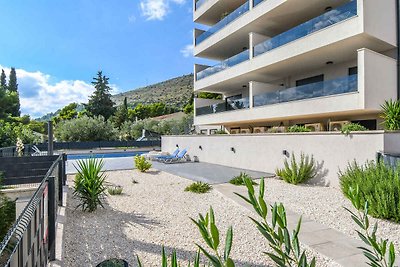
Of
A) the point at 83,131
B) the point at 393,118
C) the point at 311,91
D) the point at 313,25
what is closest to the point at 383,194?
the point at 393,118

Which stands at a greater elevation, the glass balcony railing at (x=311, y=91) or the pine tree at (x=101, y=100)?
the pine tree at (x=101, y=100)

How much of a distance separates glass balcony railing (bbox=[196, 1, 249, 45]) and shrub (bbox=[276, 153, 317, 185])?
42.6 ft

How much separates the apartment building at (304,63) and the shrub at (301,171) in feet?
11.6

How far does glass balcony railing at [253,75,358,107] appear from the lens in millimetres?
12766

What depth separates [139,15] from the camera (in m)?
29.5

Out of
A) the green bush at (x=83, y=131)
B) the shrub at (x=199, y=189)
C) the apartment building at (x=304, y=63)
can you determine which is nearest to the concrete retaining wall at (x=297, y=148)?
the apartment building at (x=304, y=63)

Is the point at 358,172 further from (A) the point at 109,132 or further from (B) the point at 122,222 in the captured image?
(A) the point at 109,132

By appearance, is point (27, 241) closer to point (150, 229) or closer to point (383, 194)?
point (150, 229)

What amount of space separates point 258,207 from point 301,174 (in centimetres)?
1081

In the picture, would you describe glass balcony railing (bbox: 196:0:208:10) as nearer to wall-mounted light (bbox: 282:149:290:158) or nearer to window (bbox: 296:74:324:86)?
window (bbox: 296:74:324:86)

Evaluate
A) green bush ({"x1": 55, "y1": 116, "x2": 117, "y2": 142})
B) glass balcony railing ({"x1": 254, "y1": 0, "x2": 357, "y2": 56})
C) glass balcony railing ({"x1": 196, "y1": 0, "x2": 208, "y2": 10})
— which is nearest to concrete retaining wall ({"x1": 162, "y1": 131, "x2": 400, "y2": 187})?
glass balcony railing ({"x1": 254, "y1": 0, "x2": 357, "y2": 56})

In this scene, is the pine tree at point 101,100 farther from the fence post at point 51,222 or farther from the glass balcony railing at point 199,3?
the fence post at point 51,222

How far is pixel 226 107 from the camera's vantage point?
21.6 m

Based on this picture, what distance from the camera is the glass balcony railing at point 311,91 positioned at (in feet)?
41.9
